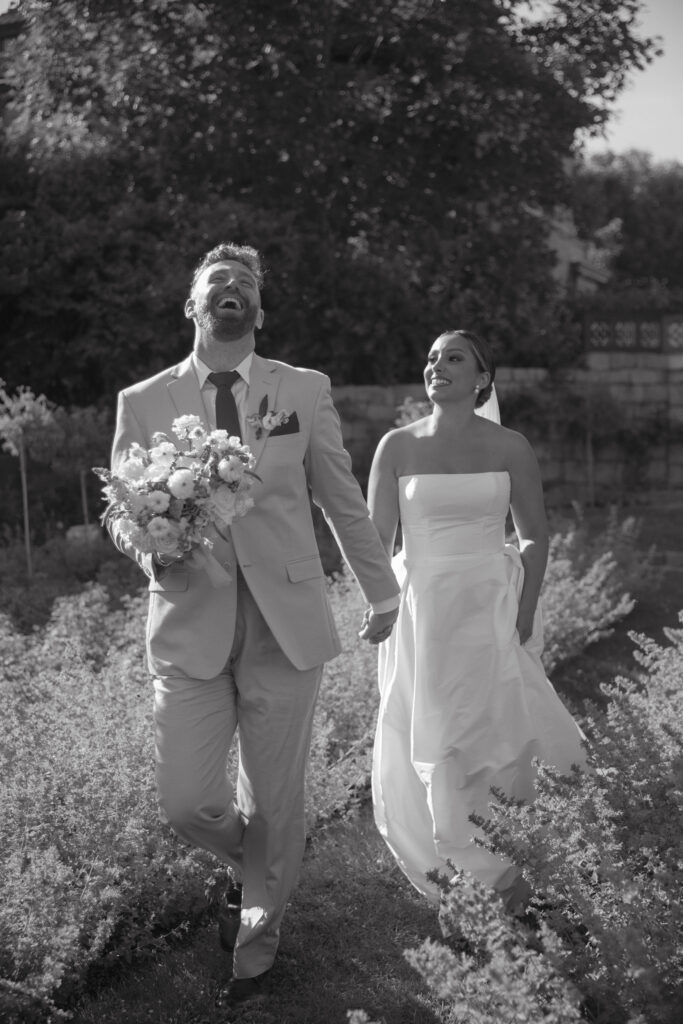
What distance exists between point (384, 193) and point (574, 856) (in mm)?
13400

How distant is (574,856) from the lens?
3.24 m

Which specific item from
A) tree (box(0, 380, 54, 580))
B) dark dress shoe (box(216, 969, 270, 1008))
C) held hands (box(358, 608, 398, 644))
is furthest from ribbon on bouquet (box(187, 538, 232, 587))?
tree (box(0, 380, 54, 580))

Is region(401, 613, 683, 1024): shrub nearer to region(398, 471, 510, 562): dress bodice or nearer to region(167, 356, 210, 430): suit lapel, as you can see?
region(398, 471, 510, 562): dress bodice

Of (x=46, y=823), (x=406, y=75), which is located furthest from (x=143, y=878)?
(x=406, y=75)

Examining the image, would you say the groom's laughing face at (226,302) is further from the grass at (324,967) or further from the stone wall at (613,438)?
the stone wall at (613,438)

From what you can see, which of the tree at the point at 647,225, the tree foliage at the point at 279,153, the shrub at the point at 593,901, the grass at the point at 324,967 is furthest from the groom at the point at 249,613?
the tree at the point at 647,225

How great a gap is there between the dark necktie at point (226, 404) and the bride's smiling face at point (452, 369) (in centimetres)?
110

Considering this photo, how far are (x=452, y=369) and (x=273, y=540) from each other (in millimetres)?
1334

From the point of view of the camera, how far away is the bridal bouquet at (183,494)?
3393 millimetres

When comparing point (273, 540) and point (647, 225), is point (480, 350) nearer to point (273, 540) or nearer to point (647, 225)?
point (273, 540)

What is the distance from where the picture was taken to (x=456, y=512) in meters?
4.74

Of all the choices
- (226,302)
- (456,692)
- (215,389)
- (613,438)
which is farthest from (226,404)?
(613,438)

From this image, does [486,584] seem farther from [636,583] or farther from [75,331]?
[75,331]

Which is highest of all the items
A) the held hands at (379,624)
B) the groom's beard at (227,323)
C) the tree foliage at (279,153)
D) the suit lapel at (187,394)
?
the tree foliage at (279,153)
